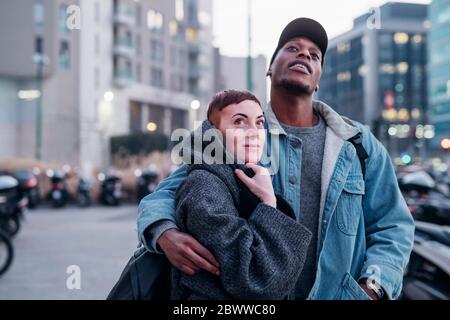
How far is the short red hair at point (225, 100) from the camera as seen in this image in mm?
1584

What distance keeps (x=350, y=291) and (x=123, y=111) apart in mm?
42341

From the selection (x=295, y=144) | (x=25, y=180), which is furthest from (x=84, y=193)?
(x=295, y=144)

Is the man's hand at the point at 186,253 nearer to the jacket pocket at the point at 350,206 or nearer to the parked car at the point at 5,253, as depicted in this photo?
the jacket pocket at the point at 350,206

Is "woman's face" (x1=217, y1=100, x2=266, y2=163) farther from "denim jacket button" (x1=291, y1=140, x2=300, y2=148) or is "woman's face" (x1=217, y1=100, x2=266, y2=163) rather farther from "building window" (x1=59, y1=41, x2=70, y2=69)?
"building window" (x1=59, y1=41, x2=70, y2=69)

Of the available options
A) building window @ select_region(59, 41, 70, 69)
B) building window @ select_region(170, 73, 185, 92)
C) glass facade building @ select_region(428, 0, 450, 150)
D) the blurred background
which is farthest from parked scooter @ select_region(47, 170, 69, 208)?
glass facade building @ select_region(428, 0, 450, 150)

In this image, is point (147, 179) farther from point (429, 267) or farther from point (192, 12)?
point (192, 12)

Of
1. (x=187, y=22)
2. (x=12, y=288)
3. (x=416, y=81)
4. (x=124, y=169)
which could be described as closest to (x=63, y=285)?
(x=12, y=288)

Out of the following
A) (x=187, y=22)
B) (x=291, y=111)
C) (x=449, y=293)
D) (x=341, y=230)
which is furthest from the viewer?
(x=187, y=22)

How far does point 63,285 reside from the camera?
19.1ft

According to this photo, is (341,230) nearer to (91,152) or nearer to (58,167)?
(58,167)

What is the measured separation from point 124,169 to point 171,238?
16633 mm

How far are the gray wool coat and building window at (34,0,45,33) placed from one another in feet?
121

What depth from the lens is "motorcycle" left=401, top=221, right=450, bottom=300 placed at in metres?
3.43
